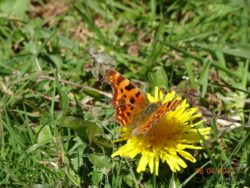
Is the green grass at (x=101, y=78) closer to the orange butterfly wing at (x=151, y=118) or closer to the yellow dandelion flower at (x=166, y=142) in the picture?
the yellow dandelion flower at (x=166, y=142)

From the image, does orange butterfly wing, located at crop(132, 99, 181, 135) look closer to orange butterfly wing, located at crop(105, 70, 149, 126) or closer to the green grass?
orange butterfly wing, located at crop(105, 70, 149, 126)

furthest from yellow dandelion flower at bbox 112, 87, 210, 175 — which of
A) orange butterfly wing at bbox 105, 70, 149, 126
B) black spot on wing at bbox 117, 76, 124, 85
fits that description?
black spot on wing at bbox 117, 76, 124, 85

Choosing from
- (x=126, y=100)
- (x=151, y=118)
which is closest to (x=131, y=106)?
(x=126, y=100)

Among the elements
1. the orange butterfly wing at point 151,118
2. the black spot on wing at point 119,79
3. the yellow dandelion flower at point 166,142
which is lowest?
the yellow dandelion flower at point 166,142

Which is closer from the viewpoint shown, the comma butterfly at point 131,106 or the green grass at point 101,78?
the comma butterfly at point 131,106

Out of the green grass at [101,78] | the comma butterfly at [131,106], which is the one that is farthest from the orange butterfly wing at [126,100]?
the green grass at [101,78]

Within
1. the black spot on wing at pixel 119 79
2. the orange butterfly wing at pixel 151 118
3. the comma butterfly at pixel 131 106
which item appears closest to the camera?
the orange butterfly wing at pixel 151 118
